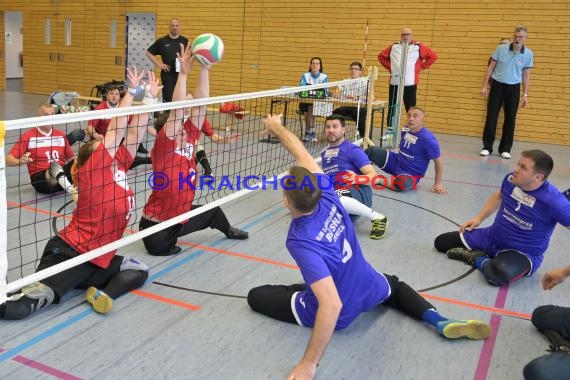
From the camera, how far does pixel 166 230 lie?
4.45 meters

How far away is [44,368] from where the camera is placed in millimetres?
2783

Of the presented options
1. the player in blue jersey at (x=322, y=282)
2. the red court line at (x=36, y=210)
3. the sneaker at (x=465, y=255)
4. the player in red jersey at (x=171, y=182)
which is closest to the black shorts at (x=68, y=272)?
the player in red jersey at (x=171, y=182)

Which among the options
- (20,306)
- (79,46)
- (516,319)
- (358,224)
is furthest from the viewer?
(79,46)

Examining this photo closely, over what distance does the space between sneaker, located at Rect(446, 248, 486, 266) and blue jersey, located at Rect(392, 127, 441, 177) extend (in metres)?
2.49

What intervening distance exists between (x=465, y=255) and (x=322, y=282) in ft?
8.15

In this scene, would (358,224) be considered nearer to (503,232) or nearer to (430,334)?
(503,232)

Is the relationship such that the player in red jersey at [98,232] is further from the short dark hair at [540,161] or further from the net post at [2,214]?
the short dark hair at [540,161]

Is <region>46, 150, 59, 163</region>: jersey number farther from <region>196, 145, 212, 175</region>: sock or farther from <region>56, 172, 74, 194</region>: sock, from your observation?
<region>196, 145, 212, 175</region>: sock

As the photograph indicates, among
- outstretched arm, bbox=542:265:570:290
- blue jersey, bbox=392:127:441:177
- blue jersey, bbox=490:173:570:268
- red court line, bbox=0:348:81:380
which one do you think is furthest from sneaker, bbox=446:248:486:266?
red court line, bbox=0:348:81:380

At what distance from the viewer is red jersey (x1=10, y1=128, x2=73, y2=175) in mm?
6203

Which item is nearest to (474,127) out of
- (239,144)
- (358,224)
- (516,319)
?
(239,144)

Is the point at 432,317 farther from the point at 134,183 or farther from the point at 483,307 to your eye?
the point at 134,183

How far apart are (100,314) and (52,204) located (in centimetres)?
290

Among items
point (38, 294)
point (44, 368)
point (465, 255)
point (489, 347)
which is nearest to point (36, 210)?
point (38, 294)
